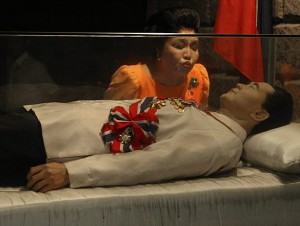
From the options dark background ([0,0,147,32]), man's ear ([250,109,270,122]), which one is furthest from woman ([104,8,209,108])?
dark background ([0,0,147,32])

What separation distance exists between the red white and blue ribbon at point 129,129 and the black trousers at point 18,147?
12 cm

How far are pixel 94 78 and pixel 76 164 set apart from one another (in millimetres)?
144

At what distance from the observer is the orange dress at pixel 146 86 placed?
1.09m

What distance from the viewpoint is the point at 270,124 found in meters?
1.22

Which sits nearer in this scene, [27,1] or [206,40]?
[206,40]

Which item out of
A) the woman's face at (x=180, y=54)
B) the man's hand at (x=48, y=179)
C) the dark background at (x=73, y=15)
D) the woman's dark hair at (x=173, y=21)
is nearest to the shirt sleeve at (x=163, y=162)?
the man's hand at (x=48, y=179)

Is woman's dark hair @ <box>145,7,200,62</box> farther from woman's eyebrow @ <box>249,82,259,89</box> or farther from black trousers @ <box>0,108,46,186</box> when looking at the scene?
black trousers @ <box>0,108,46,186</box>

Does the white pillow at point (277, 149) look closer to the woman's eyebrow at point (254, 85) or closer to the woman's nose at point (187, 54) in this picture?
the woman's eyebrow at point (254, 85)

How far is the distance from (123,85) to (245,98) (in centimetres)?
24

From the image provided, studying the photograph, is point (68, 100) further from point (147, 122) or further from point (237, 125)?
point (237, 125)

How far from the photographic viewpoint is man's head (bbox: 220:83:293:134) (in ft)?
3.83

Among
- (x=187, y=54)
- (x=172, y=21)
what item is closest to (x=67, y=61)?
(x=187, y=54)

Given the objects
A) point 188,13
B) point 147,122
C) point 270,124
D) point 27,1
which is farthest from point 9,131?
point 27,1

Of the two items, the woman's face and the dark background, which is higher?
the dark background
